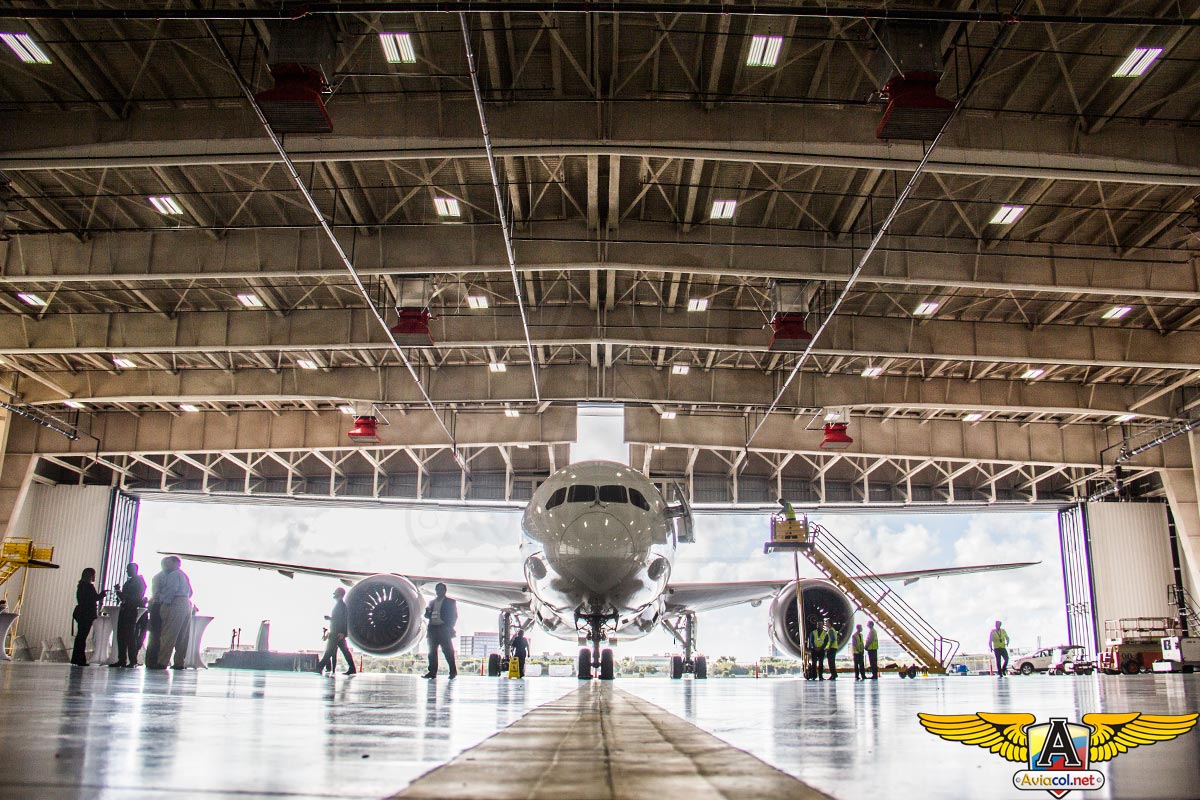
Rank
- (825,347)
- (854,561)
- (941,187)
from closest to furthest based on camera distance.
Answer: (941,187)
(825,347)
(854,561)

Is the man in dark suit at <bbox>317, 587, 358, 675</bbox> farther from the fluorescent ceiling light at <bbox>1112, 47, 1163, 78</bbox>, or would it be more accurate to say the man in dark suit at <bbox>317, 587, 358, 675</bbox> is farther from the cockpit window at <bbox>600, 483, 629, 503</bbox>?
the fluorescent ceiling light at <bbox>1112, 47, 1163, 78</bbox>

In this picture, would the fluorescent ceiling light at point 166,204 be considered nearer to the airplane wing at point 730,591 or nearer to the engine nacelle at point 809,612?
the airplane wing at point 730,591

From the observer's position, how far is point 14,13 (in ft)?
36.8

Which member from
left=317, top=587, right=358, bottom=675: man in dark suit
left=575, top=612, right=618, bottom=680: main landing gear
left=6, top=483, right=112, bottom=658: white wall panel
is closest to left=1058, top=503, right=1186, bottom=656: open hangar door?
left=575, top=612, right=618, bottom=680: main landing gear

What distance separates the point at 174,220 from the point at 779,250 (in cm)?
1349

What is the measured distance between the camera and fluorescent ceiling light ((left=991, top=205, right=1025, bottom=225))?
16719 mm

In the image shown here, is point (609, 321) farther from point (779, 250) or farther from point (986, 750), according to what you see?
point (986, 750)

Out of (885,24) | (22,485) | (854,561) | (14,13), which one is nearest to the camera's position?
(14,13)

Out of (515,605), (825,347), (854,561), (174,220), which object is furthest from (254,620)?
(825,347)

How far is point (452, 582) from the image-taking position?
19766 mm

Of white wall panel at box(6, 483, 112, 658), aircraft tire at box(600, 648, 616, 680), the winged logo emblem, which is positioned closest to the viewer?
the winged logo emblem

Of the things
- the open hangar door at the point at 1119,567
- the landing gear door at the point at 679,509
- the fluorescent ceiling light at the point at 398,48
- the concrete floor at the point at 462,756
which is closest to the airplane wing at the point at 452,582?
the landing gear door at the point at 679,509

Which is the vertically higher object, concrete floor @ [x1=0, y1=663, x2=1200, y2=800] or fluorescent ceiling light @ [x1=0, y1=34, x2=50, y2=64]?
fluorescent ceiling light @ [x1=0, y1=34, x2=50, y2=64]

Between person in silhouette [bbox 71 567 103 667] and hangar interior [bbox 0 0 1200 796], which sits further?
hangar interior [bbox 0 0 1200 796]
